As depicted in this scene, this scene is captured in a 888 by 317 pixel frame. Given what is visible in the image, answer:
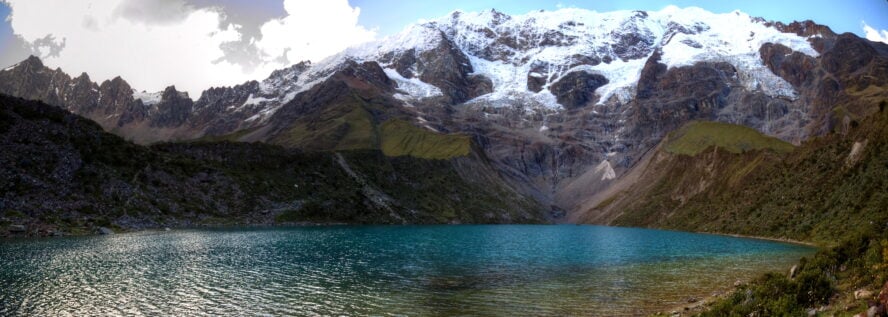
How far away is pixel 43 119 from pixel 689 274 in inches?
5829

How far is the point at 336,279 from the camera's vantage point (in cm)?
6191

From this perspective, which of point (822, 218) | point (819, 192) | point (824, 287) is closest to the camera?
point (824, 287)

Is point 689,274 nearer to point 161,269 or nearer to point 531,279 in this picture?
point 531,279

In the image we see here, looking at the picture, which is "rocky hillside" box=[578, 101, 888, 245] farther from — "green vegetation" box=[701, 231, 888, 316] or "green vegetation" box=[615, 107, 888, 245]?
"green vegetation" box=[701, 231, 888, 316]

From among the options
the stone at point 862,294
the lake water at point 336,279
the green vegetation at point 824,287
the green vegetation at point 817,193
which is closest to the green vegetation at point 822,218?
the green vegetation at point 824,287

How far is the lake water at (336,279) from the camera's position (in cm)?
4538

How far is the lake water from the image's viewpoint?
4538 cm

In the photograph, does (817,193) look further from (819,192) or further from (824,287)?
(824,287)

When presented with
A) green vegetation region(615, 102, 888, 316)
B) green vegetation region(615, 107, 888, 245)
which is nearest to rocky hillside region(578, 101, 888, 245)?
green vegetation region(615, 107, 888, 245)

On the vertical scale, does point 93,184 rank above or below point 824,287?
above

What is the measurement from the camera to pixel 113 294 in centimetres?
4872

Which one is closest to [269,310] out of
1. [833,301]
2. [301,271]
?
[301,271]

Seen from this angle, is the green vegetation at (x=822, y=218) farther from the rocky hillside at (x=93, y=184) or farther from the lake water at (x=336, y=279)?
the rocky hillside at (x=93, y=184)

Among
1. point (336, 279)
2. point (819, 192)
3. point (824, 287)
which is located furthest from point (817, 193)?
point (336, 279)
